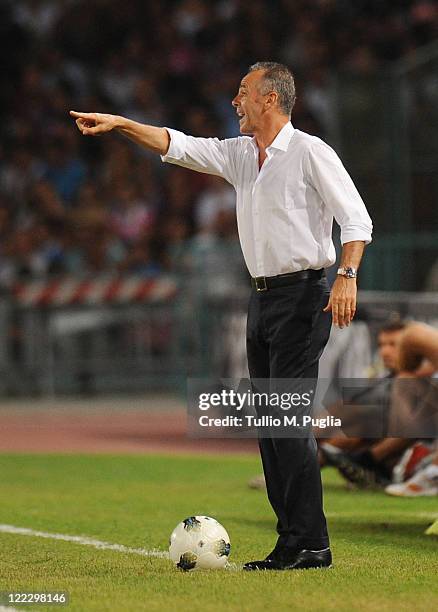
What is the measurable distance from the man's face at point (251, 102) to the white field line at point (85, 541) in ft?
7.87

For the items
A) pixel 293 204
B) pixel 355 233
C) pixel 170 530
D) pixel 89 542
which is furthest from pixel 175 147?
pixel 170 530

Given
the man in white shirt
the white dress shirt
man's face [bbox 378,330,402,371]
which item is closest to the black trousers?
the man in white shirt

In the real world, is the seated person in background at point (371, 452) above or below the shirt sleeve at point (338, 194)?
below

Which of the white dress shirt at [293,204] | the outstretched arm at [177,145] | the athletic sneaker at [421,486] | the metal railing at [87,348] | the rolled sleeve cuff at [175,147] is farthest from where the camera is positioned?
the metal railing at [87,348]

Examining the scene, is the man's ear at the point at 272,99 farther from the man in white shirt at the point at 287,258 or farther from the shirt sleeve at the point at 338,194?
the shirt sleeve at the point at 338,194

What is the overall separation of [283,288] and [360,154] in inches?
399

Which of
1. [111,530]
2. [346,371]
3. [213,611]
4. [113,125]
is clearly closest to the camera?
[213,611]

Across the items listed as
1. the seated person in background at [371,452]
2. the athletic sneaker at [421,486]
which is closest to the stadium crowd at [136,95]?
the seated person in background at [371,452]

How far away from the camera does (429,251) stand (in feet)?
53.4

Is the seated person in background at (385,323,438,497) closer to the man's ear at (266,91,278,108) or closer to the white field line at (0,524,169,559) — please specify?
the white field line at (0,524,169,559)

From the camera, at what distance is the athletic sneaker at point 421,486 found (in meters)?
10.9

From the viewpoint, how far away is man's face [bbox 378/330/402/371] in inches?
459

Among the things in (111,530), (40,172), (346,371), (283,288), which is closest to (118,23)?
(40,172)

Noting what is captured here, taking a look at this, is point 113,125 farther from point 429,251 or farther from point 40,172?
point 40,172
